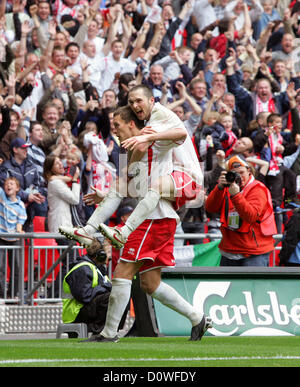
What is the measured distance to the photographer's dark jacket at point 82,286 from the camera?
33.4 ft

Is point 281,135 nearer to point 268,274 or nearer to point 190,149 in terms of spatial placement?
point 268,274

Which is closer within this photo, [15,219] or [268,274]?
[268,274]

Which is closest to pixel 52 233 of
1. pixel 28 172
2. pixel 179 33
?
pixel 28 172

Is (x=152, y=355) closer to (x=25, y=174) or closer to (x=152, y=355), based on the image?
(x=152, y=355)

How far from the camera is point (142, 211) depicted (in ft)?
26.5

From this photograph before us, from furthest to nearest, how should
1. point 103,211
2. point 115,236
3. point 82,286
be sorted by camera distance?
point 82,286 → point 103,211 → point 115,236

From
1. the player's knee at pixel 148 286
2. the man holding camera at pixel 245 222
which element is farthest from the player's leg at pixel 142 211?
the man holding camera at pixel 245 222

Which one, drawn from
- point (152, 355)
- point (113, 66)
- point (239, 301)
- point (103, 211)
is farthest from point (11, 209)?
point (152, 355)

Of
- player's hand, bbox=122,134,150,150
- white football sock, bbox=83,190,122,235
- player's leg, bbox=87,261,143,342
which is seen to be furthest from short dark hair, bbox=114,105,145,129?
player's leg, bbox=87,261,143,342

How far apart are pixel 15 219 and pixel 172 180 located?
523 centimetres

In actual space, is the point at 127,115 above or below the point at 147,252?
above

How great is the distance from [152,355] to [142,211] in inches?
64.7

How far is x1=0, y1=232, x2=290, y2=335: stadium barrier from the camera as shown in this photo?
1208 centimetres

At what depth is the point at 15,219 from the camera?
13.1m
